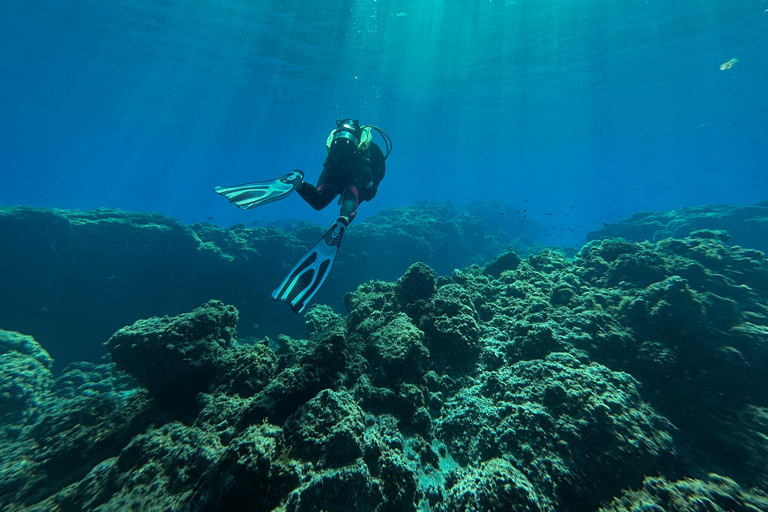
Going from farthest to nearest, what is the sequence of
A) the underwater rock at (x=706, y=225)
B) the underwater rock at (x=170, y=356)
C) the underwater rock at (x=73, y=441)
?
the underwater rock at (x=706, y=225), the underwater rock at (x=170, y=356), the underwater rock at (x=73, y=441)

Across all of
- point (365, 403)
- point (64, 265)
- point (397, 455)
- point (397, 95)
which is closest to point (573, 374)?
point (397, 455)

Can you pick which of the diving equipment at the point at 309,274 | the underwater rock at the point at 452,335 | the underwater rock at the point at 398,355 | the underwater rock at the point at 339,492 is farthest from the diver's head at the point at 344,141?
the underwater rock at the point at 339,492

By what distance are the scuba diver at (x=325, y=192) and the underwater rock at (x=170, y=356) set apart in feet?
3.99

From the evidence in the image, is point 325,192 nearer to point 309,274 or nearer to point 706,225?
point 309,274

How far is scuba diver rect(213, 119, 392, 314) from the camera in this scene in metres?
4.94

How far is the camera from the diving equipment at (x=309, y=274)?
4.75 meters

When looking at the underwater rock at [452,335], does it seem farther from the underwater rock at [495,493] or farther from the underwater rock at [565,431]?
the underwater rock at [495,493]

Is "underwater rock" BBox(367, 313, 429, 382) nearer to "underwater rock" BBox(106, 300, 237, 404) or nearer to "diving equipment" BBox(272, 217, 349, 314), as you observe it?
"diving equipment" BBox(272, 217, 349, 314)

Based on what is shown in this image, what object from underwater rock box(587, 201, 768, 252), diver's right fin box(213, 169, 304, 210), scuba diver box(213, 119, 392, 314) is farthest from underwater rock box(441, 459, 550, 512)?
underwater rock box(587, 201, 768, 252)

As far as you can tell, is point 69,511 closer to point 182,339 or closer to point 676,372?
point 182,339

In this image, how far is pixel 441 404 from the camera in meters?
3.61

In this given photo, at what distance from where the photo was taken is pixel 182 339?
3.88 m

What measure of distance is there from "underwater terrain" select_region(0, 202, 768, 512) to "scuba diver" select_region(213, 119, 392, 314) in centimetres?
97

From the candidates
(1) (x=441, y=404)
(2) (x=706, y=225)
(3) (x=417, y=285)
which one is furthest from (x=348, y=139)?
(2) (x=706, y=225)
